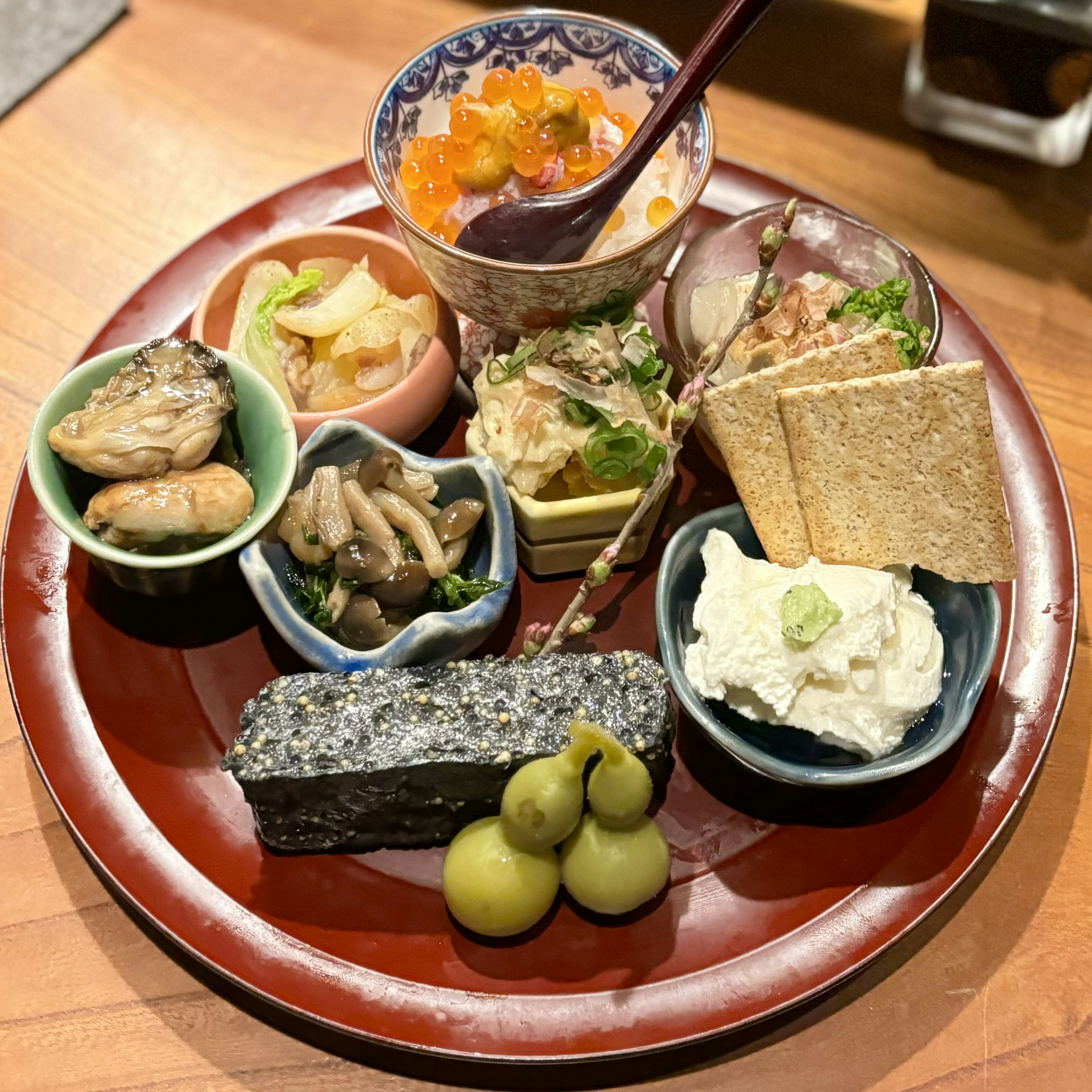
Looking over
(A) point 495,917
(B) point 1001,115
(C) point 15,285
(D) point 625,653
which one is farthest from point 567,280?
(B) point 1001,115

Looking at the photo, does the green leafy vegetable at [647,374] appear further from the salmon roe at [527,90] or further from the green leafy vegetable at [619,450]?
the salmon roe at [527,90]

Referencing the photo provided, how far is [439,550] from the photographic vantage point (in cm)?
165

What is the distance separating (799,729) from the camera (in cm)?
155

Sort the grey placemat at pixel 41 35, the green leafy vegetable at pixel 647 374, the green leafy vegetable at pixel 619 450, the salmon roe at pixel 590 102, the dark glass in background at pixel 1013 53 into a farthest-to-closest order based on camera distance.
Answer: the grey placemat at pixel 41 35, the dark glass in background at pixel 1013 53, the salmon roe at pixel 590 102, the green leafy vegetable at pixel 647 374, the green leafy vegetable at pixel 619 450

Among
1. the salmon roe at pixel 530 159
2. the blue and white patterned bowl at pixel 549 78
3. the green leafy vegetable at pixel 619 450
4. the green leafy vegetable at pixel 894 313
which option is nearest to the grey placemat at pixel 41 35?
the blue and white patterned bowl at pixel 549 78

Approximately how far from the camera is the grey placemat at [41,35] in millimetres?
2809

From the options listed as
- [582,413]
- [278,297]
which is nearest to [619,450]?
[582,413]

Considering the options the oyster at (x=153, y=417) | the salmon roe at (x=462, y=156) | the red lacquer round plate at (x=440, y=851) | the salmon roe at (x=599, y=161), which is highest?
the salmon roe at (x=599, y=161)

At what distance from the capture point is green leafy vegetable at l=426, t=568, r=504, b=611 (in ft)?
5.42

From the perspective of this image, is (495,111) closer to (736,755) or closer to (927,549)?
(927,549)

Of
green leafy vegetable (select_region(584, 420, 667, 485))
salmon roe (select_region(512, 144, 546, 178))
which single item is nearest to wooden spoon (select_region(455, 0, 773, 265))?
salmon roe (select_region(512, 144, 546, 178))

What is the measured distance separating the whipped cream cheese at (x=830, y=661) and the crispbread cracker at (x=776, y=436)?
0.10m

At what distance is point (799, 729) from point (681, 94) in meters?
1.16

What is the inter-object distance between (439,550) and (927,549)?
832 mm
